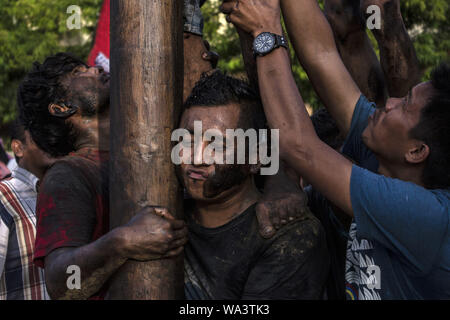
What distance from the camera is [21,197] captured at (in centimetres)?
340

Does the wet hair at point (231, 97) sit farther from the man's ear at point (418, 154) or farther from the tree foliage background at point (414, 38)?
the tree foliage background at point (414, 38)

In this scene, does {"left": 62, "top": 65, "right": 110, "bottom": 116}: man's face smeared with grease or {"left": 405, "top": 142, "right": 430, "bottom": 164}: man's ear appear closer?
{"left": 405, "top": 142, "right": 430, "bottom": 164}: man's ear

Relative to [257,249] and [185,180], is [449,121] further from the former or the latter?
[185,180]

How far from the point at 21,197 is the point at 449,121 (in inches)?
101

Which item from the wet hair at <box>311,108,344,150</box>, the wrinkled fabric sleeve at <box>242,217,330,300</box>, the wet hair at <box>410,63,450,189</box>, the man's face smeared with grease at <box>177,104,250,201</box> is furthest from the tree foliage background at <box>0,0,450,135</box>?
the wrinkled fabric sleeve at <box>242,217,330,300</box>

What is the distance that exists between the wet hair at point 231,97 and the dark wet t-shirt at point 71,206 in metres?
0.56

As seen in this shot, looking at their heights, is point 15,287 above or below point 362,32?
below

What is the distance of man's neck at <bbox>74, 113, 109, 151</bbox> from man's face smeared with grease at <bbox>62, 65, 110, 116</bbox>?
0.04 meters

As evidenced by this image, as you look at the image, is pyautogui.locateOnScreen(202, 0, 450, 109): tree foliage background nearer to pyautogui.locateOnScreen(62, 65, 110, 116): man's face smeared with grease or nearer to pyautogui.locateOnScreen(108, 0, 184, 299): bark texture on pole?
pyautogui.locateOnScreen(62, 65, 110, 116): man's face smeared with grease

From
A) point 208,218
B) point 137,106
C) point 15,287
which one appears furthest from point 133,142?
point 15,287

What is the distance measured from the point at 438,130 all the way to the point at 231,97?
0.87 meters

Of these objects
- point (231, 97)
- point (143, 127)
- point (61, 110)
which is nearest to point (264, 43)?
point (231, 97)

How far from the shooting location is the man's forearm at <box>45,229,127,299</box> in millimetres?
1980

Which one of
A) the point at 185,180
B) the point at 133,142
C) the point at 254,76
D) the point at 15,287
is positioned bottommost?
the point at 15,287
